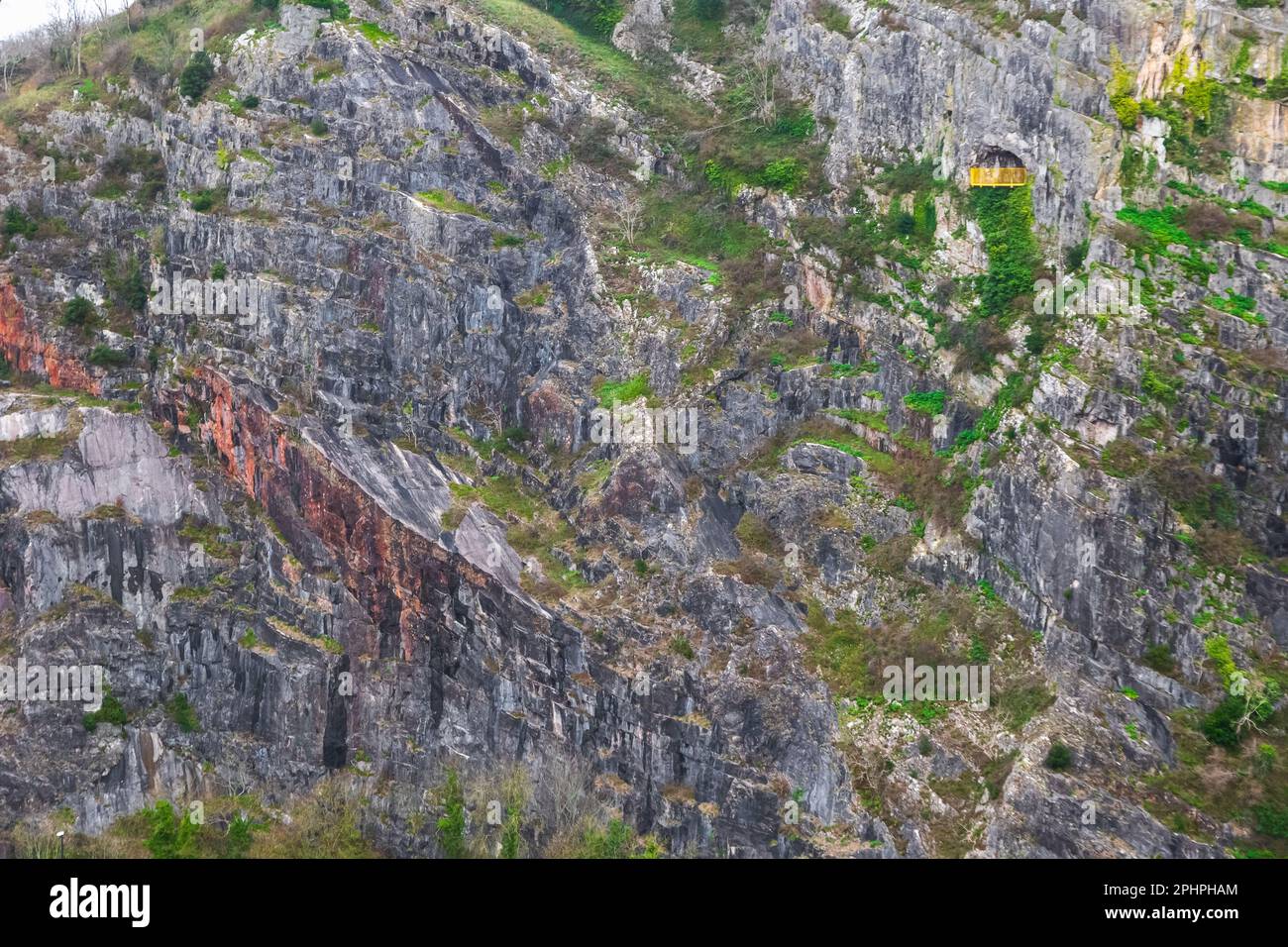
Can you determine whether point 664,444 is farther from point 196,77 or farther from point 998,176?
point 196,77

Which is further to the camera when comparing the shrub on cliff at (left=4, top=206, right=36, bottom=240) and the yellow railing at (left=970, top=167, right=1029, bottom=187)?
the shrub on cliff at (left=4, top=206, right=36, bottom=240)

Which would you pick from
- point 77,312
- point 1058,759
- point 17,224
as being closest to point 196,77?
point 17,224

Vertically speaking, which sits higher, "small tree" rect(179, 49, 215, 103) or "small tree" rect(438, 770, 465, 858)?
"small tree" rect(179, 49, 215, 103)

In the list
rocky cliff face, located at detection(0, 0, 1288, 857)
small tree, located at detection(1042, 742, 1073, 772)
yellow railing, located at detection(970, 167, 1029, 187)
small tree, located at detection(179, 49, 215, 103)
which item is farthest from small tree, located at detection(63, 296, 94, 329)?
small tree, located at detection(1042, 742, 1073, 772)

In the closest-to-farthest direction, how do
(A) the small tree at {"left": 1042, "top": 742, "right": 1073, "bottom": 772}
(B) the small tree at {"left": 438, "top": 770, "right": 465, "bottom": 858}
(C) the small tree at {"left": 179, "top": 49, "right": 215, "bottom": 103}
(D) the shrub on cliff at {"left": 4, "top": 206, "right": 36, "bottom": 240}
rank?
(A) the small tree at {"left": 1042, "top": 742, "right": 1073, "bottom": 772} < (B) the small tree at {"left": 438, "top": 770, "right": 465, "bottom": 858} < (D) the shrub on cliff at {"left": 4, "top": 206, "right": 36, "bottom": 240} < (C) the small tree at {"left": 179, "top": 49, "right": 215, "bottom": 103}

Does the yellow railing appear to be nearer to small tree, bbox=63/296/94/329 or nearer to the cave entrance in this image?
the cave entrance

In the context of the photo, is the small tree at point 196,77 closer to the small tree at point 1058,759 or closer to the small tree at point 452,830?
the small tree at point 452,830
